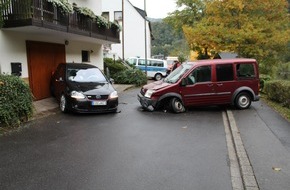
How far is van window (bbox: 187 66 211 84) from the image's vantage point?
11.5 metres

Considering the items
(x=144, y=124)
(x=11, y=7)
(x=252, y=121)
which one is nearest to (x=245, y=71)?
(x=252, y=121)

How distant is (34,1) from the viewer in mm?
11164

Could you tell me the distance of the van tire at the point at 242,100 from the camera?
11875mm

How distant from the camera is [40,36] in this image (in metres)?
13.8

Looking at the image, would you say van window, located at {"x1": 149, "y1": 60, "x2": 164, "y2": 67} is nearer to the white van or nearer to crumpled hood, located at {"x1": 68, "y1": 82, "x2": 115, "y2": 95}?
the white van

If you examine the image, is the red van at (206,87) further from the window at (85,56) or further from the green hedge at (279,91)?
the window at (85,56)

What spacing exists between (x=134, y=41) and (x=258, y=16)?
A: 74.1 feet

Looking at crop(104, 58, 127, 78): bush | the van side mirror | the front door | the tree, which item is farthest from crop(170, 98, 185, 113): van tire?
crop(104, 58, 127, 78): bush

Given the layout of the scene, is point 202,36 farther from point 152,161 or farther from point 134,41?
point 134,41

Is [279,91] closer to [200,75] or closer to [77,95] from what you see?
[200,75]

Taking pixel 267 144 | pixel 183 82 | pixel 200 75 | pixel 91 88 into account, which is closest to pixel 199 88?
pixel 200 75

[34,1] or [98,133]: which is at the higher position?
[34,1]

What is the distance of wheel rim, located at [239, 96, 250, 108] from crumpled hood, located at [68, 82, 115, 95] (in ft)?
15.8

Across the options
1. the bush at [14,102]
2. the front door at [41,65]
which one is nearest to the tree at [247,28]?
the front door at [41,65]
